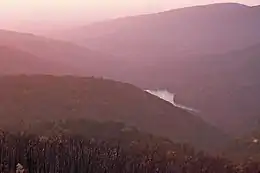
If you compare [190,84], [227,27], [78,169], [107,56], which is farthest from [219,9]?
[78,169]

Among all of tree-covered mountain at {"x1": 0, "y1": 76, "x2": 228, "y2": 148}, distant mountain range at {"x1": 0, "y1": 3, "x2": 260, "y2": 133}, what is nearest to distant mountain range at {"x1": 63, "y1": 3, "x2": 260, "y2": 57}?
distant mountain range at {"x1": 0, "y1": 3, "x2": 260, "y2": 133}

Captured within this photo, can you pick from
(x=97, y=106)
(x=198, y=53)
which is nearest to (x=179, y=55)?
(x=198, y=53)

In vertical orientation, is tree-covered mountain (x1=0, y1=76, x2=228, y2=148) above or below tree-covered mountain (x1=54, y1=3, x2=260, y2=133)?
below

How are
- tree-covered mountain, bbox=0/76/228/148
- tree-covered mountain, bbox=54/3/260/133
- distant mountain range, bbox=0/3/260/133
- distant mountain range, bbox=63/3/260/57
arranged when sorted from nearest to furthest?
tree-covered mountain, bbox=0/76/228/148, distant mountain range, bbox=0/3/260/133, tree-covered mountain, bbox=54/3/260/133, distant mountain range, bbox=63/3/260/57

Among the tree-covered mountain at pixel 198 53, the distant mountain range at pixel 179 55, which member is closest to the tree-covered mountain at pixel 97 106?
the distant mountain range at pixel 179 55

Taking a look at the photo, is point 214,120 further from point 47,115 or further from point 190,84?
point 47,115

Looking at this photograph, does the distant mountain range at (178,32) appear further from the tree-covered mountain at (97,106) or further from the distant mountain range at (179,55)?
the tree-covered mountain at (97,106)

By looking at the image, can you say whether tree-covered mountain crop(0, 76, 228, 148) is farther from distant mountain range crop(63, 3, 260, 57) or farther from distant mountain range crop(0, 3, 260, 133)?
distant mountain range crop(63, 3, 260, 57)

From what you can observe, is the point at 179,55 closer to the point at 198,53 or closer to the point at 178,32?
the point at 198,53
